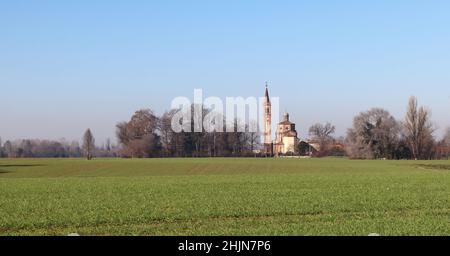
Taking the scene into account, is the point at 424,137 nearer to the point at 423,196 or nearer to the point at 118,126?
the point at 118,126

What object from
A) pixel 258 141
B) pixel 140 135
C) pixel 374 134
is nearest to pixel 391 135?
pixel 374 134

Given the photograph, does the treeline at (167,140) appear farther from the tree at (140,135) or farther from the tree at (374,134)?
the tree at (374,134)

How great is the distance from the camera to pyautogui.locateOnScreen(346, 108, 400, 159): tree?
127 metres

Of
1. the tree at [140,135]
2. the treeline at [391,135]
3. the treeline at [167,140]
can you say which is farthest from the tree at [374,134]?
the tree at [140,135]

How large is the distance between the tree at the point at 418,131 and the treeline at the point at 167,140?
1787 inches

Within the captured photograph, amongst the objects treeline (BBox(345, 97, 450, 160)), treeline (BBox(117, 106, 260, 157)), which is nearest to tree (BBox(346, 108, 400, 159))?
treeline (BBox(345, 97, 450, 160))

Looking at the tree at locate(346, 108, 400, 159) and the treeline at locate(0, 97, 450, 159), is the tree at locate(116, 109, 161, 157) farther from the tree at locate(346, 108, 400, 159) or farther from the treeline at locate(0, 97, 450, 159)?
the tree at locate(346, 108, 400, 159)

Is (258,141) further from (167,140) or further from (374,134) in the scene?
(374,134)

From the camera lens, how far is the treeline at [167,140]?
146m

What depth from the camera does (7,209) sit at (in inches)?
970

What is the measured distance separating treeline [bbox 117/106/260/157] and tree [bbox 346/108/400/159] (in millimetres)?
36306

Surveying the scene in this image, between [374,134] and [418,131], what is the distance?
9.82 m
